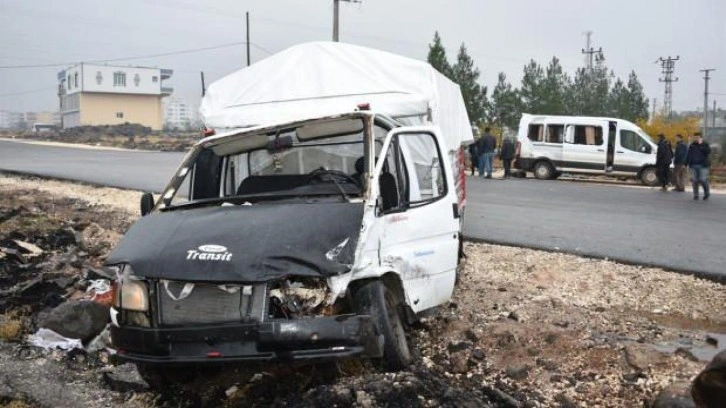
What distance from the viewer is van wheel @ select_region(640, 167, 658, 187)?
2331 centimetres

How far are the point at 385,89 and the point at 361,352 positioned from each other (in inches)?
236

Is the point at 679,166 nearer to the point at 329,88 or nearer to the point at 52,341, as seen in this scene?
the point at 329,88

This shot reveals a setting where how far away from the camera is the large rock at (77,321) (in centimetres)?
597

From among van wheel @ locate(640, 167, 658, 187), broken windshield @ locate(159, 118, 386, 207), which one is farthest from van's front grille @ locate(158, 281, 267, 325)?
van wheel @ locate(640, 167, 658, 187)

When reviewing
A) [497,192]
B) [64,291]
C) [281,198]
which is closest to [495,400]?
[281,198]

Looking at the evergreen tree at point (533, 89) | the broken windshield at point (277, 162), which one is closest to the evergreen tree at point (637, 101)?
the evergreen tree at point (533, 89)

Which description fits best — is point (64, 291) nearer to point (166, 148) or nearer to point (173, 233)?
point (173, 233)

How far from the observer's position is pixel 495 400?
176 inches

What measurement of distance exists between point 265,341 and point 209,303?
17.4 inches

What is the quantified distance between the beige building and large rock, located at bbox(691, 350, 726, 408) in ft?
348

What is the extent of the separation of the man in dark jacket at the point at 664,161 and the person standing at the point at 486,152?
515cm

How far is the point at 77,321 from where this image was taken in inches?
236

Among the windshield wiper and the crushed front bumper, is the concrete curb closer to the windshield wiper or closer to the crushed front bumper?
the windshield wiper

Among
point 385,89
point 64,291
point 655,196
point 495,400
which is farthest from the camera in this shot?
point 655,196
